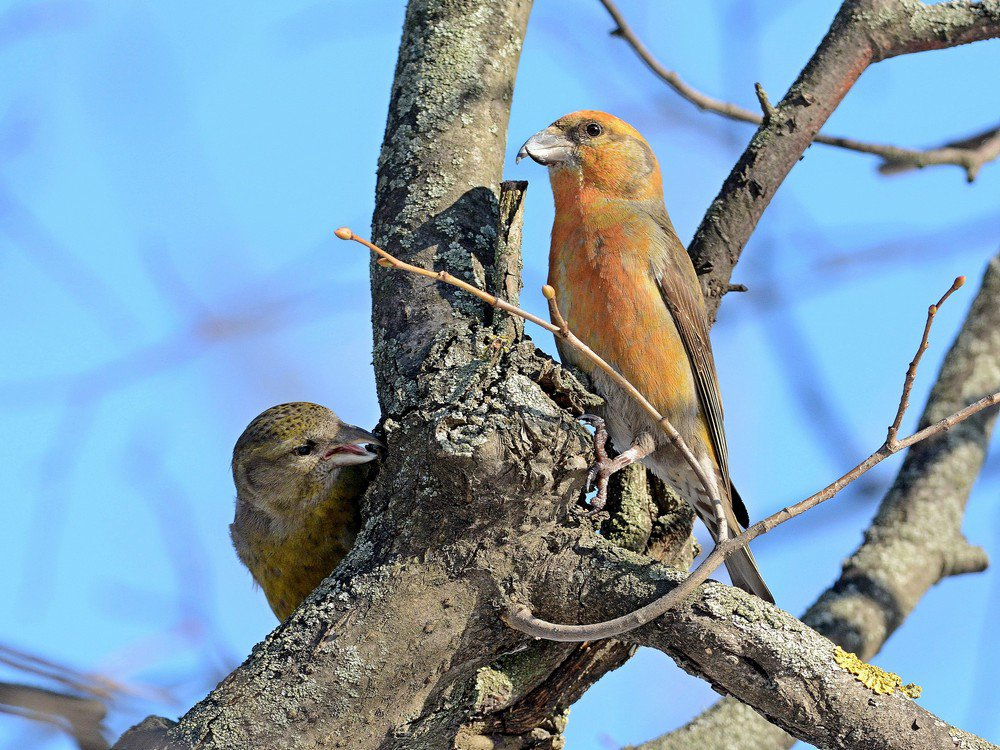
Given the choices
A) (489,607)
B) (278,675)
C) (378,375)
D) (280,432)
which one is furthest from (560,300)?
(278,675)

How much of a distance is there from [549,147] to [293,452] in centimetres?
153

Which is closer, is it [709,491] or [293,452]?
[709,491]

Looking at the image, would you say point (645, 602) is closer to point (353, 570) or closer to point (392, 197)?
point (353, 570)

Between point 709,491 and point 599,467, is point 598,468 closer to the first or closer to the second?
point 599,467

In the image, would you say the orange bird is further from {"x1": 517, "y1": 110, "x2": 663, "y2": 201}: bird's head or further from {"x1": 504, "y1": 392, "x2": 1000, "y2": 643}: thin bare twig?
{"x1": 504, "y1": 392, "x2": 1000, "y2": 643}: thin bare twig

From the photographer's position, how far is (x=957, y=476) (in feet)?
16.1

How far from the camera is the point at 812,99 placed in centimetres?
400

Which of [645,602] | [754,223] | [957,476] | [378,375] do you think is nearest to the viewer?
[645,602]

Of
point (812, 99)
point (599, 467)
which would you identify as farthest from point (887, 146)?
point (599, 467)

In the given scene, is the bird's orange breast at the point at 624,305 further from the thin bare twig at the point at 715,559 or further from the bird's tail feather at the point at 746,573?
the thin bare twig at the point at 715,559

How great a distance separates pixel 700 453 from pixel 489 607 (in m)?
1.53

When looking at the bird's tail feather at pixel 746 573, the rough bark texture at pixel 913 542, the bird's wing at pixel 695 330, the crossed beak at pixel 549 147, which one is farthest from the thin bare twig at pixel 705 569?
the crossed beak at pixel 549 147

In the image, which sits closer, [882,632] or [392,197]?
[392,197]

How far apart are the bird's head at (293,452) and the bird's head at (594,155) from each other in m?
1.26
